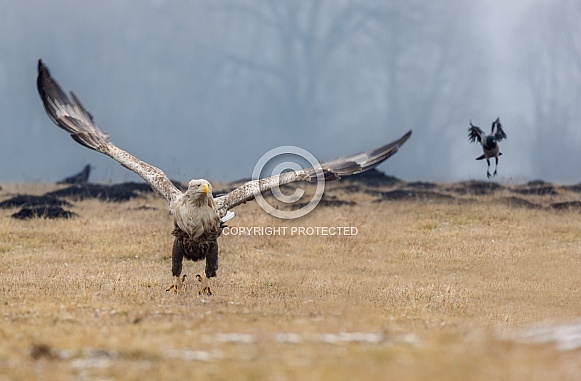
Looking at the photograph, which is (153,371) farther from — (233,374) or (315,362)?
(315,362)

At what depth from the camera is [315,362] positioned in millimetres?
7852

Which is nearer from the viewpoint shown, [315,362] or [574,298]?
[315,362]

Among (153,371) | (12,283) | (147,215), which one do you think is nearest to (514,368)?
(153,371)

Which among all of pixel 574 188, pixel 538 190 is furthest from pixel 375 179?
pixel 574 188

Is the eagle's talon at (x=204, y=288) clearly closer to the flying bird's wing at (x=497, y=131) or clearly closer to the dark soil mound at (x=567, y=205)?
the dark soil mound at (x=567, y=205)

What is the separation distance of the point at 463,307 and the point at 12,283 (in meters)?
10.2

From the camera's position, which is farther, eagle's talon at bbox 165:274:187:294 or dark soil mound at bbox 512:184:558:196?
dark soil mound at bbox 512:184:558:196

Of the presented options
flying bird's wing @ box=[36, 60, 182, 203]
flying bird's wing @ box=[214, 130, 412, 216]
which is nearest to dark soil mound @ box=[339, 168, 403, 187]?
flying bird's wing @ box=[36, 60, 182, 203]

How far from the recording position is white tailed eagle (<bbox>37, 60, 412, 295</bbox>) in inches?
612

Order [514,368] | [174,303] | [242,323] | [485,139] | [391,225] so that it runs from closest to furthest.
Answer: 1. [514,368]
2. [242,323]
3. [174,303]
4. [391,225]
5. [485,139]

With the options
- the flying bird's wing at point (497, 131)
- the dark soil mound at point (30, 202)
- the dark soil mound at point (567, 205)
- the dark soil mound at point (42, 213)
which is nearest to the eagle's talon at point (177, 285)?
the dark soil mound at point (42, 213)

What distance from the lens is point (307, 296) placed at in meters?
16.8

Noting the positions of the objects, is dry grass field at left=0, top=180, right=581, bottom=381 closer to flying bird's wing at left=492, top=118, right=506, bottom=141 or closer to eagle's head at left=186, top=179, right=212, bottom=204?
eagle's head at left=186, top=179, right=212, bottom=204

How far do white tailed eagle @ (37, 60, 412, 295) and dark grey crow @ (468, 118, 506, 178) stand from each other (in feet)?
74.2
